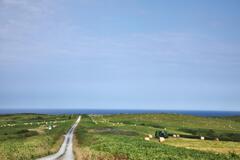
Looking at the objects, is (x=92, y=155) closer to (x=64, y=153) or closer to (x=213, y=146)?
(x=64, y=153)

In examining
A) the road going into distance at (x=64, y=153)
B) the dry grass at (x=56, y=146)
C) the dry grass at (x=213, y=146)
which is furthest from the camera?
the dry grass at (x=56, y=146)

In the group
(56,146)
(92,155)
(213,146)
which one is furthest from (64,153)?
(213,146)

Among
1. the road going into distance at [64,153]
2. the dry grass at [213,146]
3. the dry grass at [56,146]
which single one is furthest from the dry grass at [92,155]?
the dry grass at [213,146]

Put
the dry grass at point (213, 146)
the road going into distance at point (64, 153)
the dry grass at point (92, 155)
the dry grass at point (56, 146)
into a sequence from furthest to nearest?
the dry grass at point (56, 146) < the dry grass at point (213, 146) < the road going into distance at point (64, 153) < the dry grass at point (92, 155)

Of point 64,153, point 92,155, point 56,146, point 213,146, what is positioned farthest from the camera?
point 56,146

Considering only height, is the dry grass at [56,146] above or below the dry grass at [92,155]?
above

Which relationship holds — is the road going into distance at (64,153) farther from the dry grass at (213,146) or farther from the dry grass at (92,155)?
the dry grass at (213,146)

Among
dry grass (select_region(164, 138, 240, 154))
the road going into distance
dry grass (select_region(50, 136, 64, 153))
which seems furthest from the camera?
dry grass (select_region(50, 136, 64, 153))

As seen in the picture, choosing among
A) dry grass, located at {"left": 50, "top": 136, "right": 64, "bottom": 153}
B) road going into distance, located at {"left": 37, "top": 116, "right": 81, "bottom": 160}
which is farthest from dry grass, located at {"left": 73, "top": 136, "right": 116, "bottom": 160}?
dry grass, located at {"left": 50, "top": 136, "right": 64, "bottom": 153}

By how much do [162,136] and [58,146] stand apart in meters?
25.4

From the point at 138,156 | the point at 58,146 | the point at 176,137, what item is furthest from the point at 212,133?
the point at 138,156

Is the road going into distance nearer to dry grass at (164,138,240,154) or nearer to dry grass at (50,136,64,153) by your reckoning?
dry grass at (50,136,64,153)

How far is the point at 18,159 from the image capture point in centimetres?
5909

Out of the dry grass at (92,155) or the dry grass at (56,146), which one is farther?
the dry grass at (56,146)
